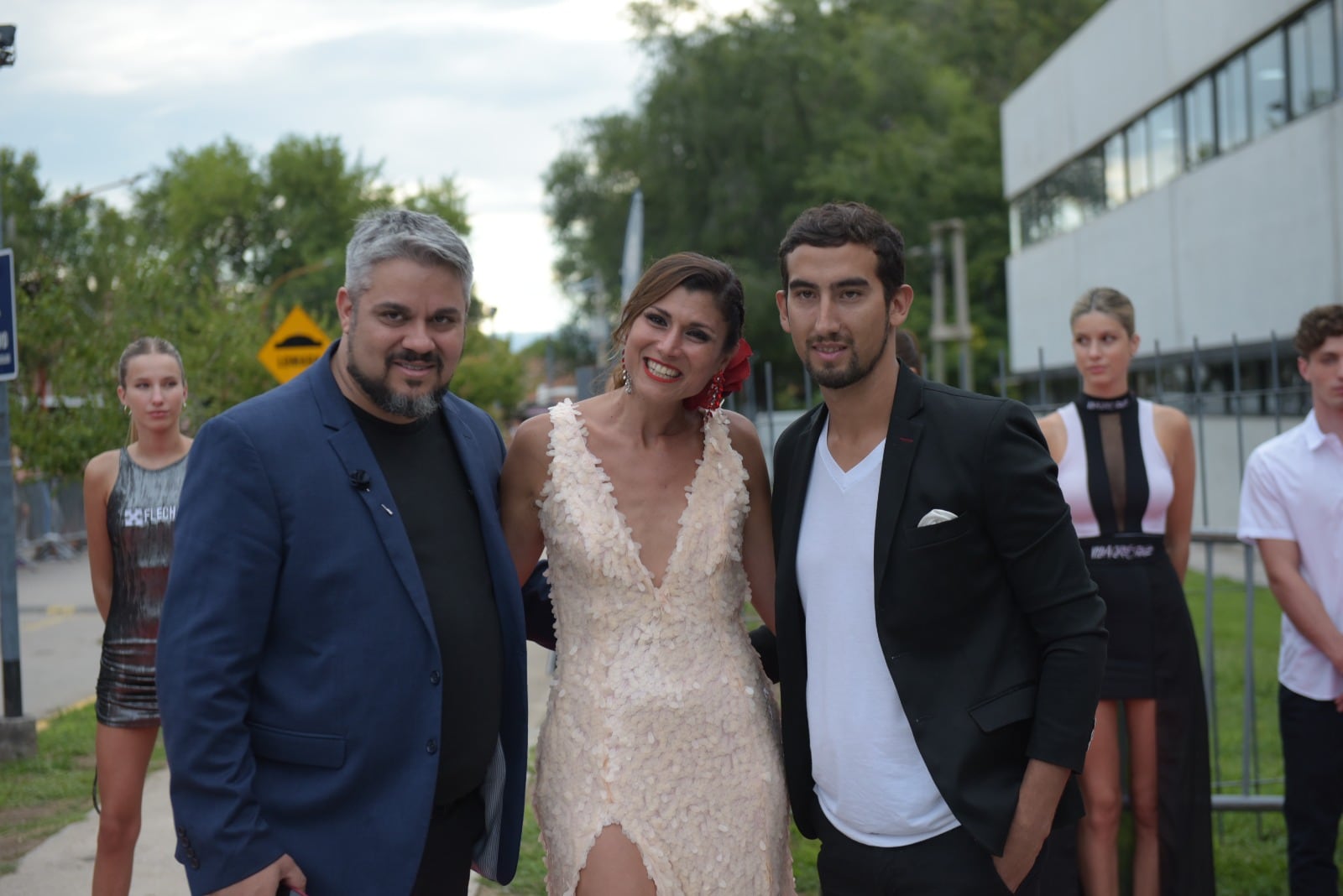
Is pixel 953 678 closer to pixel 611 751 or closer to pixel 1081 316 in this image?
pixel 611 751

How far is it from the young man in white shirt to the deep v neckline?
220 centimetres

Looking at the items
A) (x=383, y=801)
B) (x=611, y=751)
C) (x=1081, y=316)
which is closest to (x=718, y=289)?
(x=611, y=751)

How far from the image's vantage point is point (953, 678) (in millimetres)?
2781

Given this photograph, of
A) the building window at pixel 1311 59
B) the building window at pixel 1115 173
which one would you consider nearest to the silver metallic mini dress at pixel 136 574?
the building window at pixel 1311 59

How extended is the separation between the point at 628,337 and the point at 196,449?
1.17 meters

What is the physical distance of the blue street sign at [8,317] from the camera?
7.75 meters

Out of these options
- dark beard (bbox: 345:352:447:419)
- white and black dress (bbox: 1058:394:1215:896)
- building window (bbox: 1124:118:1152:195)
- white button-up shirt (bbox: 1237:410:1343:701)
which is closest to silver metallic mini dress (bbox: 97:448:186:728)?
dark beard (bbox: 345:352:447:419)

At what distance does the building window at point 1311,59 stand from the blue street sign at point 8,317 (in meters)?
13.7

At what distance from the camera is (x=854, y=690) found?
113 inches

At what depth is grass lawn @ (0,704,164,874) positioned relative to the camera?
6168 mm

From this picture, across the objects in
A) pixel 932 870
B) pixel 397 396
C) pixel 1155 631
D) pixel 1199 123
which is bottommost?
pixel 932 870

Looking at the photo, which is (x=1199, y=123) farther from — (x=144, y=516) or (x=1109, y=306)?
(x=144, y=516)

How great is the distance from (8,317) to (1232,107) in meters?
16.0

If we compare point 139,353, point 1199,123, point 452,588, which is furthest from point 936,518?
point 1199,123
